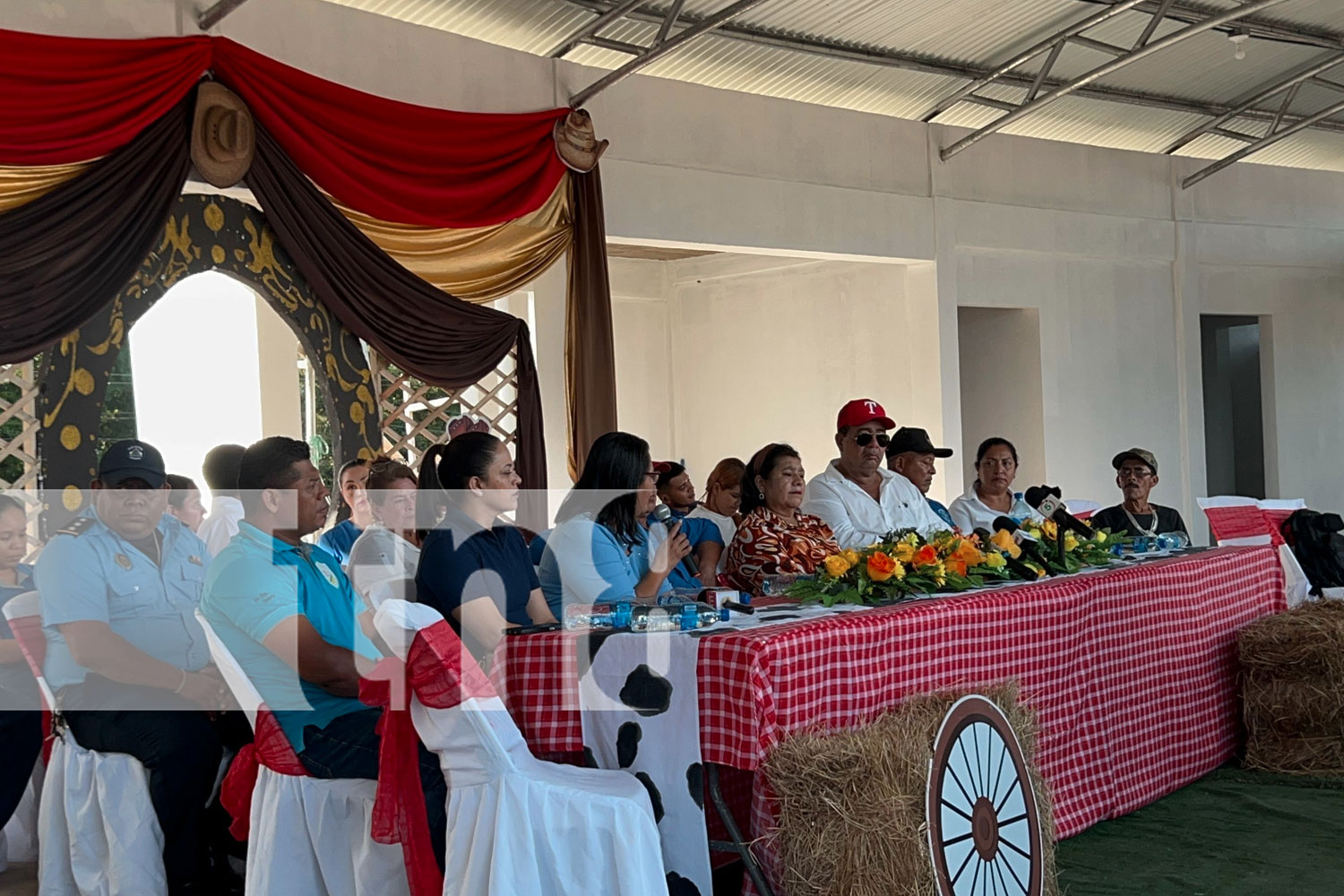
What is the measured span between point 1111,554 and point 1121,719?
73 cm

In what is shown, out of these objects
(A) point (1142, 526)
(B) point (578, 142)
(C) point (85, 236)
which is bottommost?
(A) point (1142, 526)

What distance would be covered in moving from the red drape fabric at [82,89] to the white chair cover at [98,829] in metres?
2.42

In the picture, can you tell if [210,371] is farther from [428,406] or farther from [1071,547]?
[1071,547]

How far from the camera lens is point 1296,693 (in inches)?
168

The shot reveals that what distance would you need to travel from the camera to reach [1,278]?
4.78 meters

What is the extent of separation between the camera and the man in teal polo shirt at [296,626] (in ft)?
9.16

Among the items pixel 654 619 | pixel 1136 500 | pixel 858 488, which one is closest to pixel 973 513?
pixel 858 488

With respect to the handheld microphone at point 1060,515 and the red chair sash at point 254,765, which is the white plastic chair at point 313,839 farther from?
the handheld microphone at point 1060,515

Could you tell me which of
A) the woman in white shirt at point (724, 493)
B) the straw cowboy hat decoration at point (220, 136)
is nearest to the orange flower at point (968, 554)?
the woman in white shirt at point (724, 493)

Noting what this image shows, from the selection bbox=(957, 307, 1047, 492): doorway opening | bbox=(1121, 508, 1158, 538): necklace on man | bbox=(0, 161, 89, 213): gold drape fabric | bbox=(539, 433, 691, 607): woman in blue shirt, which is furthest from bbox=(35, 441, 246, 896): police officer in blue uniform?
bbox=(957, 307, 1047, 492): doorway opening

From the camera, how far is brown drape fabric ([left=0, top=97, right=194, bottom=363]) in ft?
15.9

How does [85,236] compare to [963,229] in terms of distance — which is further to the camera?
[963,229]

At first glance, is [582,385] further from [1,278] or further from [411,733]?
[411,733]

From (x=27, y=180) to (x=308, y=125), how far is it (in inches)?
47.3
